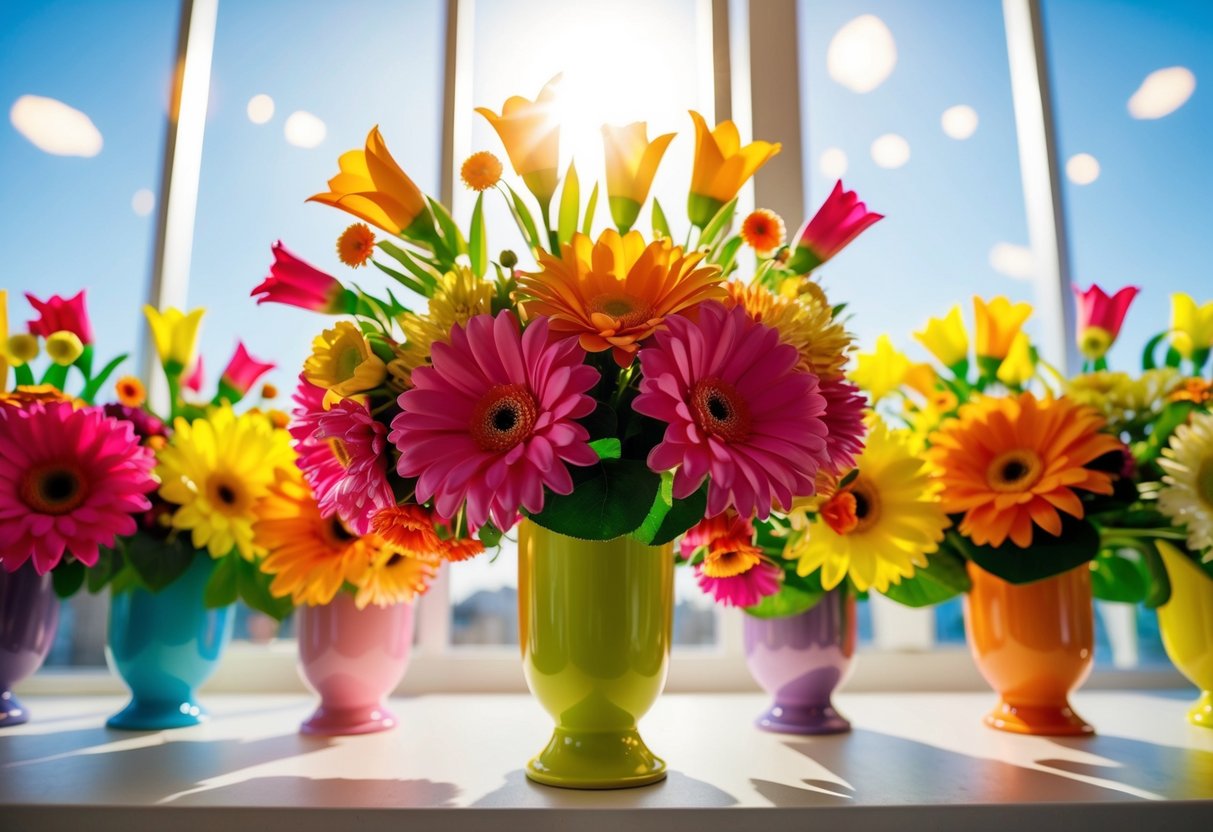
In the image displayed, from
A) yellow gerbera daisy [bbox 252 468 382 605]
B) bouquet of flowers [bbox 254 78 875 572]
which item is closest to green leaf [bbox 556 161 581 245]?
bouquet of flowers [bbox 254 78 875 572]

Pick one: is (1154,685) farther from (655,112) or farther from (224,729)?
(224,729)

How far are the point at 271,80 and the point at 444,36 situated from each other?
279 mm

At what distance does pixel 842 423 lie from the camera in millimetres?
587

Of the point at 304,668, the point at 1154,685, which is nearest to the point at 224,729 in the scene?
the point at 304,668

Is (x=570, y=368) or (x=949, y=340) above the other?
(x=949, y=340)

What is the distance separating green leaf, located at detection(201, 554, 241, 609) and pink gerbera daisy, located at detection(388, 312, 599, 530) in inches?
16.8

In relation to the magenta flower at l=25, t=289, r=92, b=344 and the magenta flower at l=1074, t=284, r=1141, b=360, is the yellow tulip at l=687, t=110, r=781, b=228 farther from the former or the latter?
the magenta flower at l=25, t=289, r=92, b=344

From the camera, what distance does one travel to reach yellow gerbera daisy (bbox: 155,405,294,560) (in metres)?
0.81

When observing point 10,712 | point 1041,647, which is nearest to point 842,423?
point 1041,647

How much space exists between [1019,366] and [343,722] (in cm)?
79

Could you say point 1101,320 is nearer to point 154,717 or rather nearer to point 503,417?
point 503,417

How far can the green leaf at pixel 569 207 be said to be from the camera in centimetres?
65

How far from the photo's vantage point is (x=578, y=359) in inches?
20.3

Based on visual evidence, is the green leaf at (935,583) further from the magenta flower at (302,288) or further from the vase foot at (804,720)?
the magenta flower at (302,288)
